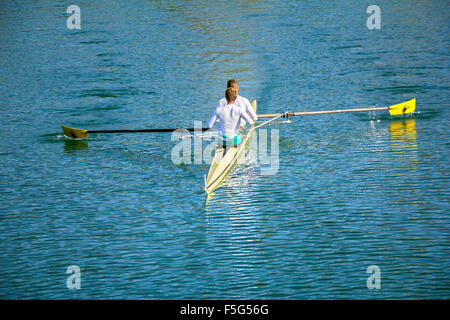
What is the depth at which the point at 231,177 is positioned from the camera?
16.2m

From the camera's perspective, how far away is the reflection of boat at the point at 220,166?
14.9m

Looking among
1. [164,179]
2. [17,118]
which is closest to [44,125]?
[17,118]

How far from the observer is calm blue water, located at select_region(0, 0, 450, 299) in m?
Answer: 11.6

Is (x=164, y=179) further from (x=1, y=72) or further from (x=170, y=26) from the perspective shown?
(x=170, y=26)

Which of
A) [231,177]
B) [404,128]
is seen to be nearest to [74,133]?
[231,177]

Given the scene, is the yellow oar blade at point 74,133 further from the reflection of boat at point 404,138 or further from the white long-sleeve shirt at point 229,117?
the reflection of boat at point 404,138

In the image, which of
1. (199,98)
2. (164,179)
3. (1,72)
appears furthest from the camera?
(1,72)

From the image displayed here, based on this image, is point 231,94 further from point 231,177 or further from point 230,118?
point 231,177

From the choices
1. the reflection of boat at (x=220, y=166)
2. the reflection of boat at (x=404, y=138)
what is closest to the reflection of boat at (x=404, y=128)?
the reflection of boat at (x=404, y=138)

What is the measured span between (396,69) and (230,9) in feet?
59.2

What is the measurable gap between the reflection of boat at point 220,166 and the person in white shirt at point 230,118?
260mm

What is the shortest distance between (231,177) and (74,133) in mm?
6357

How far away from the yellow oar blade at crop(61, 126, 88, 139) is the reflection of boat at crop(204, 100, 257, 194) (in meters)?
5.50

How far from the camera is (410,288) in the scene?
10.9 metres
